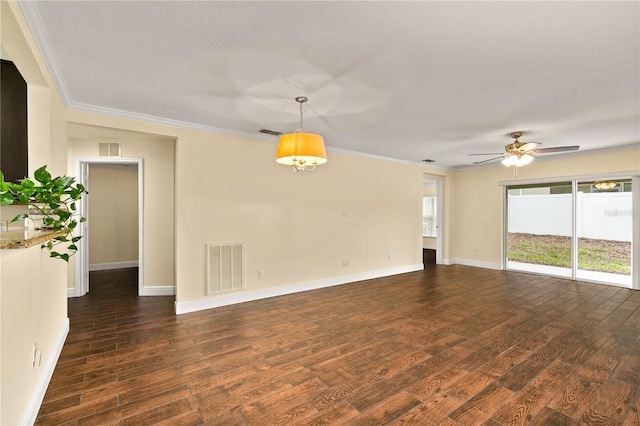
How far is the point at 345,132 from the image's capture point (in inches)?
179

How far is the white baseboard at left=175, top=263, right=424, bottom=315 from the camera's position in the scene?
162 inches

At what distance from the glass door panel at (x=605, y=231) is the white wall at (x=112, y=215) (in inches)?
376

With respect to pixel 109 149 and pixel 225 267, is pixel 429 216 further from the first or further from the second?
pixel 109 149

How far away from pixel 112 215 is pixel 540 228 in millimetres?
9639

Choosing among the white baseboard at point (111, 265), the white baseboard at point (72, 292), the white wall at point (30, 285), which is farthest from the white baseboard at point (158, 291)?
the white baseboard at point (111, 265)

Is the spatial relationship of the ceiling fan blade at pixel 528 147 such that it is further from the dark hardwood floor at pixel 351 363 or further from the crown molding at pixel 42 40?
the crown molding at pixel 42 40

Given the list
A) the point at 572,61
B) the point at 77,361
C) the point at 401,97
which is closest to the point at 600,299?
the point at 572,61

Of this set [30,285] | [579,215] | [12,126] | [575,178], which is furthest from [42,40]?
[579,215]

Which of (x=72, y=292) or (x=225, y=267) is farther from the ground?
(x=225, y=267)

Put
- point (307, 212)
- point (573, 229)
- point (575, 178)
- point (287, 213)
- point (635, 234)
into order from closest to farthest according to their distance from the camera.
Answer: point (287, 213)
point (307, 212)
point (635, 234)
point (575, 178)
point (573, 229)

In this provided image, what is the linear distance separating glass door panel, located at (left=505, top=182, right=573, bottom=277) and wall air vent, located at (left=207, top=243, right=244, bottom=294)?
615 cm

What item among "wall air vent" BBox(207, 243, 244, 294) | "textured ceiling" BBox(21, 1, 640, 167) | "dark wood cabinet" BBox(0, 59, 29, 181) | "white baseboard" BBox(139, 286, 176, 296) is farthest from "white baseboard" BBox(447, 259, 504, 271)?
"dark wood cabinet" BBox(0, 59, 29, 181)

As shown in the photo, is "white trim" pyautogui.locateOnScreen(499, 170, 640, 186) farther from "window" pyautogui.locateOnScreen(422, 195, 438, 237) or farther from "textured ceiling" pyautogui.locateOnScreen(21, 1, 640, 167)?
"window" pyautogui.locateOnScreen(422, 195, 438, 237)

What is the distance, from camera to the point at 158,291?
491 cm
